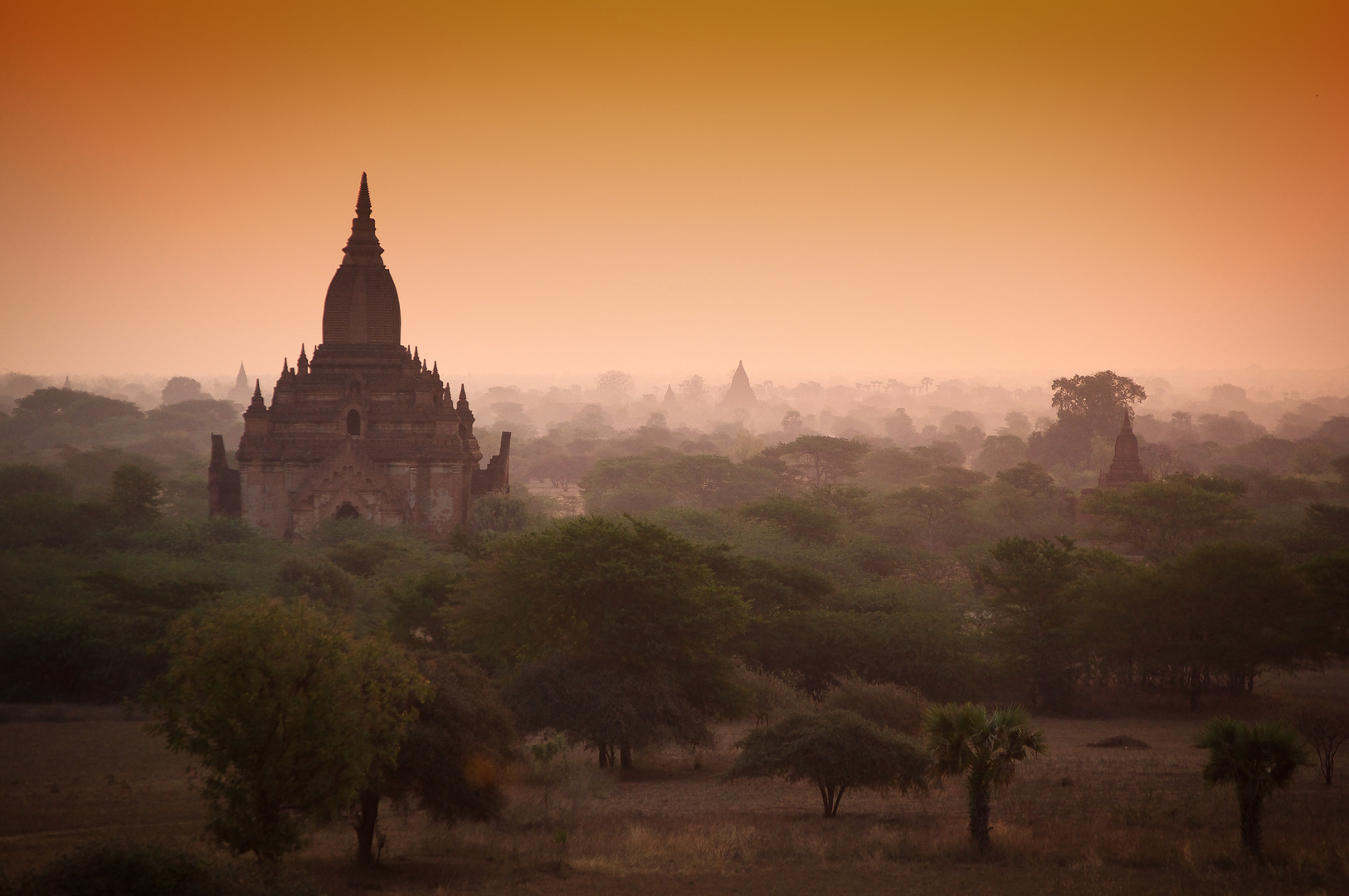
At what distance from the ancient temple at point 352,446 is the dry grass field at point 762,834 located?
20.8 m

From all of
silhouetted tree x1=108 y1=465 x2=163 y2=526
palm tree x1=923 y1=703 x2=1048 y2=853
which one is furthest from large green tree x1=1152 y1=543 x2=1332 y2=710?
silhouetted tree x1=108 y1=465 x2=163 y2=526

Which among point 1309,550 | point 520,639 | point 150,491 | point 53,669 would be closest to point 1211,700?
point 1309,550

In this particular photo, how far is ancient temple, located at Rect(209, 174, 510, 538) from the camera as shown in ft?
152

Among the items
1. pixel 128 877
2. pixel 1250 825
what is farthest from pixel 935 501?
pixel 128 877

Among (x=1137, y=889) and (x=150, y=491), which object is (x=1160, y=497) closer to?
(x=1137, y=889)

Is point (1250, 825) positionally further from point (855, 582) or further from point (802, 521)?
point (802, 521)

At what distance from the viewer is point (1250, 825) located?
18688 millimetres

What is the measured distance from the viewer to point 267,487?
46969mm

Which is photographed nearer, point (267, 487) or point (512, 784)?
point (512, 784)

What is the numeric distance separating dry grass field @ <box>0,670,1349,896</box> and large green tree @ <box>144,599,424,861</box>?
1.20 metres

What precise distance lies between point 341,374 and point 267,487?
5.02 metres

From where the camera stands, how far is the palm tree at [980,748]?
19.2m

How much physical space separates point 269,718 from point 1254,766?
14.1 m

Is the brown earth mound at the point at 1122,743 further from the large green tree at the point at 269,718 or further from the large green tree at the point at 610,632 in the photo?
the large green tree at the point at 269,718
